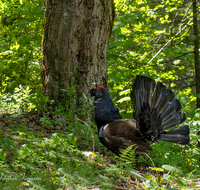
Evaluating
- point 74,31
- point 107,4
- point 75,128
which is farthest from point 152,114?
point 107,4

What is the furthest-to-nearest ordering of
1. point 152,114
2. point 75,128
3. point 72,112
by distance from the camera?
point 72,112 → point 75,128 → point 152,114

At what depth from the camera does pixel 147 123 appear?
3.52 meters

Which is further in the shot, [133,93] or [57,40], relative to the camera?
[57,40]

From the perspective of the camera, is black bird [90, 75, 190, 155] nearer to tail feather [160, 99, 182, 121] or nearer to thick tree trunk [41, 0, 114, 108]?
tail feather [160, 99, 182, 121]

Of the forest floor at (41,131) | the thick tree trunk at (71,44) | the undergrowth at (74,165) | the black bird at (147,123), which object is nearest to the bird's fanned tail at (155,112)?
the black bird at (147,123)

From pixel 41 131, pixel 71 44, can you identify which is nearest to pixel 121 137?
pixel 41 131

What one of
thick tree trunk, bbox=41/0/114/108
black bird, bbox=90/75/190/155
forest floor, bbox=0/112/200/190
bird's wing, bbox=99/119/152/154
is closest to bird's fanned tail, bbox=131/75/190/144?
black bird, bbox=90/75/190/155

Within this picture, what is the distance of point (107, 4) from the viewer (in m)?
5.18

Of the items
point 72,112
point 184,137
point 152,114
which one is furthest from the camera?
point 72,112

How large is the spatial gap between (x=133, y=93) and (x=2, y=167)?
2279mm

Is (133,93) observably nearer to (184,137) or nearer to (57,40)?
(184,137)

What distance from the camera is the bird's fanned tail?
3.48 metres

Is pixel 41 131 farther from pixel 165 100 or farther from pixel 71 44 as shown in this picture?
pixel 165 100

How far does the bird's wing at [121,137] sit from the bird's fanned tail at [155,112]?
0.48ft
